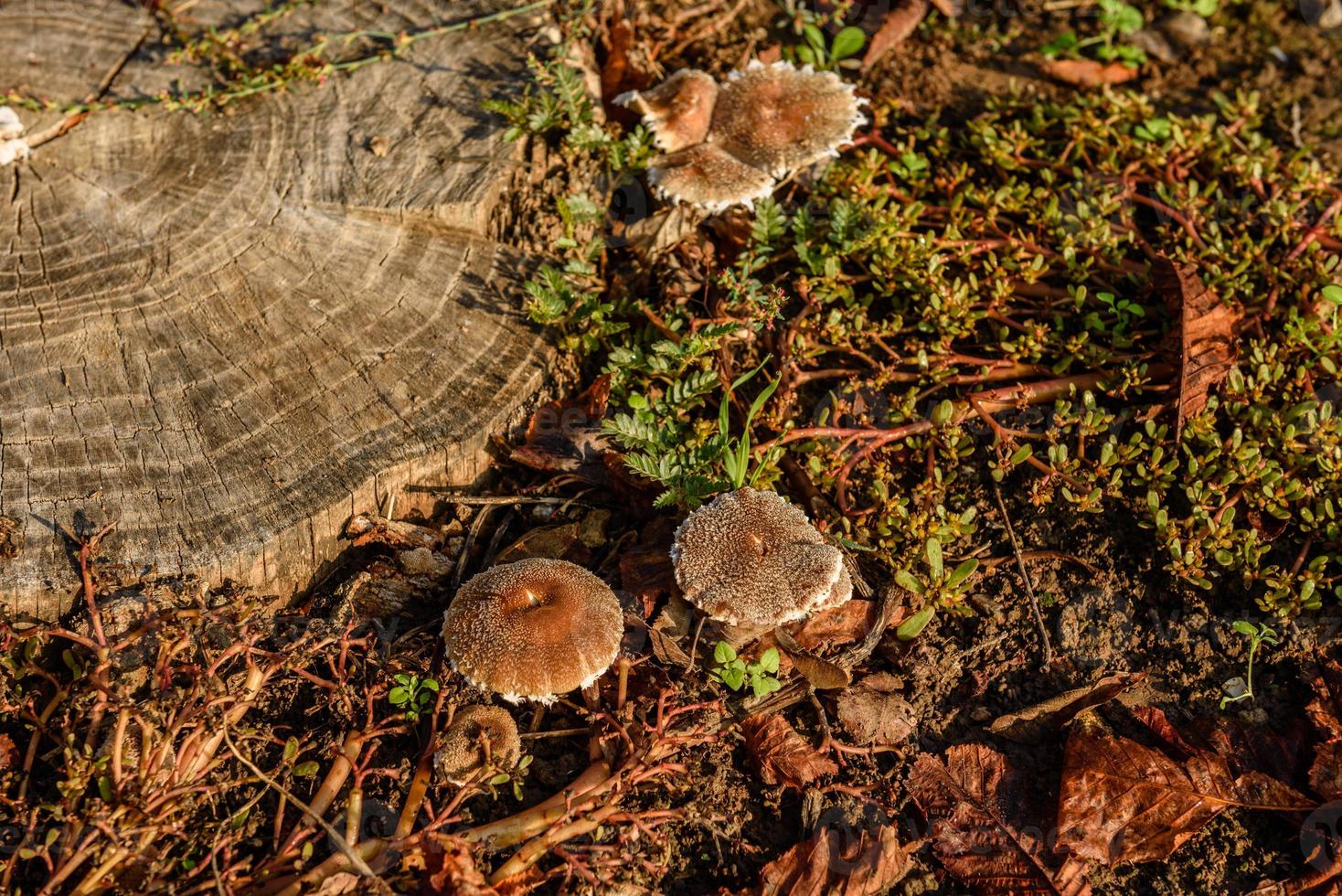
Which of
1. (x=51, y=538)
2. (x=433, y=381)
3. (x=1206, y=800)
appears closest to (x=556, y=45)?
(x=433, y=381)

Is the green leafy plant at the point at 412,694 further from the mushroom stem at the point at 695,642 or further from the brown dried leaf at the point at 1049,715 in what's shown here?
the brown dried leaf at the point at 1049,715

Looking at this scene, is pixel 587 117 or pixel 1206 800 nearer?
pixel 1206 800

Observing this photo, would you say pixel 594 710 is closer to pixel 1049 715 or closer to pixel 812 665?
pixel 812 665

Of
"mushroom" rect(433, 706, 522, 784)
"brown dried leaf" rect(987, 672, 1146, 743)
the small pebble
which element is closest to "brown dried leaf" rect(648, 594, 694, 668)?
"mushroom" rect(433, 706, 522, 784)

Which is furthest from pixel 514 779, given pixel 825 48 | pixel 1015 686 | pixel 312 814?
pixel 825 48

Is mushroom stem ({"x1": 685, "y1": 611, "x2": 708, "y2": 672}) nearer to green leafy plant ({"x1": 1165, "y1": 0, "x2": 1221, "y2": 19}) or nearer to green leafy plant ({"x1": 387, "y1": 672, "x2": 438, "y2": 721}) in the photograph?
green leafy plant ({"x1": 387, "y1": 672, "x2": 438, "y2": 721})

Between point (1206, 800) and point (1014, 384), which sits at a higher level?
point (1014, 384)

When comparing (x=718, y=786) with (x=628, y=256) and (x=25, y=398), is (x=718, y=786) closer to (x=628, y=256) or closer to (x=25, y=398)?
(x=628, y=256)

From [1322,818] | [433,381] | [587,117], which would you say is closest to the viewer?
[1322,818]
